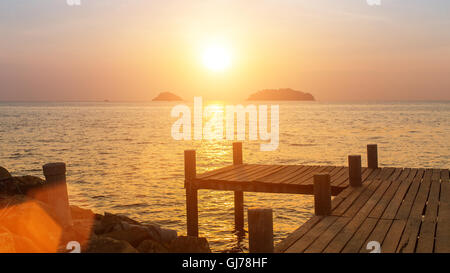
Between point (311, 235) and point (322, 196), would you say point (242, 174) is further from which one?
point (311, 235)

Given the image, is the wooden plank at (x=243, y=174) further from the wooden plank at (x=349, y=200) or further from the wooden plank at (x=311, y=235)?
the wooden plank at (x=311, y=235)

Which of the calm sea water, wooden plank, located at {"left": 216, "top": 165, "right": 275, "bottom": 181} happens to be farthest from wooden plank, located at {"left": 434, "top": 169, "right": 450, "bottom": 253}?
the calm sea water

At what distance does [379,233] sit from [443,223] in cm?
141

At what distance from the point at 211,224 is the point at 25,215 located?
810cm

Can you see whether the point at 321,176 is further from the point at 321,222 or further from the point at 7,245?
the point at 7,245

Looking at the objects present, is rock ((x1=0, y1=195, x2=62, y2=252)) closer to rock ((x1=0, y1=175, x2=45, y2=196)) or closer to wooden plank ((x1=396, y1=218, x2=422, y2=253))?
rock ((x1=0, y1=175, x2=45, y2=196))

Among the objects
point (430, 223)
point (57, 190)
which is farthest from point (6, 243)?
point (430, 223)

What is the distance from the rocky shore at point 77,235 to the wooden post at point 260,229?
128 inches

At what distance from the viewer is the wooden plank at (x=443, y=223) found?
5.94 metres

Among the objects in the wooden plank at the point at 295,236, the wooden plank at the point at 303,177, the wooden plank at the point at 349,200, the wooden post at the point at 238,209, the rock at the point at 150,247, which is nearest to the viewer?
the wooden plank at the point at 295,236

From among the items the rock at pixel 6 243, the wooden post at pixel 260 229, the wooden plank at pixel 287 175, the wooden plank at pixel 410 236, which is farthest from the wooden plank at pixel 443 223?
the rock at pixel 6 243

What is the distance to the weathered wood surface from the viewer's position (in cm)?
603

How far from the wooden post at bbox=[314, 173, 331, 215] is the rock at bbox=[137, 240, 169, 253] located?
128 inches

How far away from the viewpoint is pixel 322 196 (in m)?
7.82
